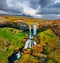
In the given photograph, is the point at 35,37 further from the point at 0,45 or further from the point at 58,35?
the point at 0,45

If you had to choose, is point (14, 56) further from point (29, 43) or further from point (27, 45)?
point (29, 43)

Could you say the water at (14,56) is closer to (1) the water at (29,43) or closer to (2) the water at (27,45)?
(2) the water at (27,45)

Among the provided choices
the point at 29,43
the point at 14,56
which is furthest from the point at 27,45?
the point at 14,56

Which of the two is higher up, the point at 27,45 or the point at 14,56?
the point at 27,45

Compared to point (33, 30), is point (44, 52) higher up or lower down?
lower down

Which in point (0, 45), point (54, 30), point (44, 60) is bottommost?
point (44, 60)

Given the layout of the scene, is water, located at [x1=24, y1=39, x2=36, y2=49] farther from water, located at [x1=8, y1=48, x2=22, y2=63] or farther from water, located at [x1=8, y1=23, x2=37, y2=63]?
water, located at [x1=8, y1=48, x2=22, y2=63]

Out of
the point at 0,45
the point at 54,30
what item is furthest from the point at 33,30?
the point at 0,45

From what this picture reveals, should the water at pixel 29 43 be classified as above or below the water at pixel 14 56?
above

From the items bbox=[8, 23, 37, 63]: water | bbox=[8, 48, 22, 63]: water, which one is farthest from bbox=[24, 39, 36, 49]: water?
bbox=[8, 48, 22, 63]: water

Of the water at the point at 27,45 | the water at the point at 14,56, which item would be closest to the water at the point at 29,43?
the water at the point at 27,45

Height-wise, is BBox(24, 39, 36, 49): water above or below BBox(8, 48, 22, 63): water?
above
